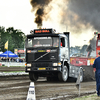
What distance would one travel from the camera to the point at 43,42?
55.5ft

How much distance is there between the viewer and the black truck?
659 inches

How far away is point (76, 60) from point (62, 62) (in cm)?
293

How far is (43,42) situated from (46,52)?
649 mm

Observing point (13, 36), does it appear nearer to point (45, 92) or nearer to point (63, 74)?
point (63, 74)

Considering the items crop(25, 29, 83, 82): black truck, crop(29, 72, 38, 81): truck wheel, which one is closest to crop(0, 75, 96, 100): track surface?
crop(25, 29, 83, 82): black truck

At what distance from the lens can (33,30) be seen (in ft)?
56.9

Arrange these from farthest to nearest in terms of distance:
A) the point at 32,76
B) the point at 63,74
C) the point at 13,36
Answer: the point at 13,36 → the point at 32,76 → the point at 63,74

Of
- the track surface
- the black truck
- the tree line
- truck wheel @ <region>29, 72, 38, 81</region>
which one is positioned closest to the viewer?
the track surface

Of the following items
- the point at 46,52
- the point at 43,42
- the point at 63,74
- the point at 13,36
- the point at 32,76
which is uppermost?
the point at 13,36

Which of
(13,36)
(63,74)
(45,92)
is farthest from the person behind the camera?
(13,36)

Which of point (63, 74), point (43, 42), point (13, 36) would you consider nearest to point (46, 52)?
point (43, 42)

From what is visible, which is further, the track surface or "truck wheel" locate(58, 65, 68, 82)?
"truck wheel" locate(58, 65, 68, 82)

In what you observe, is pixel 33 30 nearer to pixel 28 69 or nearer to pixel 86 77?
pixel 28 69

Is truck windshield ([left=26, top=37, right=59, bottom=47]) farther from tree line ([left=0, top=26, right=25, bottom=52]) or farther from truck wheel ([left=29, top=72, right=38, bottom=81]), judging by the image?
tree line ([left=0, top=26, right=25, bottom=52])
